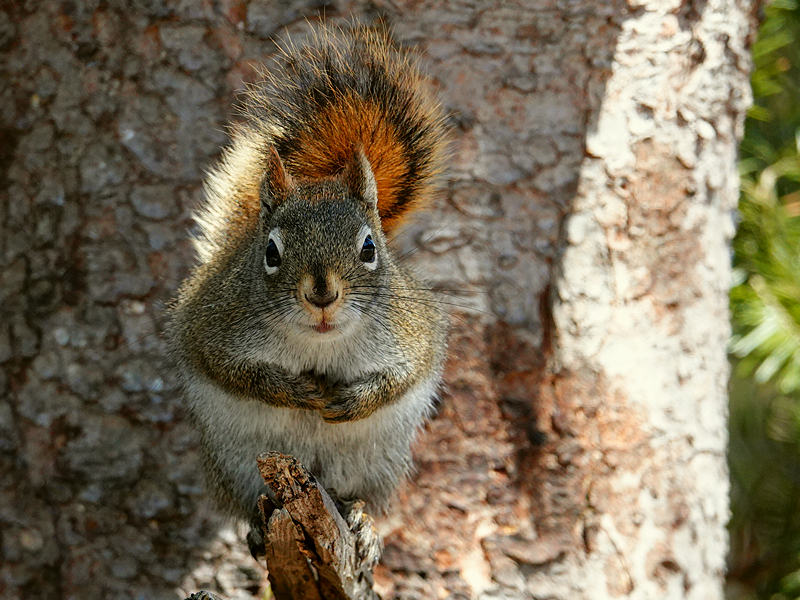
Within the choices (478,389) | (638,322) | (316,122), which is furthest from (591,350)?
(316,122)

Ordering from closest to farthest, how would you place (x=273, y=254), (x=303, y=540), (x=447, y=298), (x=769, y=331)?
(x=303, y=540), (x=273, y=254), (x=447, y=298), (x=769, y=331)

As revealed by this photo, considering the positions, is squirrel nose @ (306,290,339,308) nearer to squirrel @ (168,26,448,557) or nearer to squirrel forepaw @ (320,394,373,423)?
squirrel @ (168,26,448,557)

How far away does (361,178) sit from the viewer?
136 centimetres

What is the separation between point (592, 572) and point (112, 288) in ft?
3.70

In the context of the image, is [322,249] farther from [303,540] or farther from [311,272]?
[303,540]

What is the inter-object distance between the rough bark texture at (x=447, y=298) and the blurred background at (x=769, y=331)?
0.90m

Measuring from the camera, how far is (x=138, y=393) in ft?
5.28

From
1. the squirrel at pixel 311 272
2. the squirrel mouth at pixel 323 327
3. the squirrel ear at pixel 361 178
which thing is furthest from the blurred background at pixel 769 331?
the squirrel mouth at pixel 323 327

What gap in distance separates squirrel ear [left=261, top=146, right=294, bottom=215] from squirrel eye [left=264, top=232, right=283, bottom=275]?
0.26 ft

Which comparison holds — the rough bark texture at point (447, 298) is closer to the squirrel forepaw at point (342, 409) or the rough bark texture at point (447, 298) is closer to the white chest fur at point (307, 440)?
the white chest fur at point (307, 440)

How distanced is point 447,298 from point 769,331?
126cm

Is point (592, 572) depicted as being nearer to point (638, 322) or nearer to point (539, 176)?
point (638, 322)

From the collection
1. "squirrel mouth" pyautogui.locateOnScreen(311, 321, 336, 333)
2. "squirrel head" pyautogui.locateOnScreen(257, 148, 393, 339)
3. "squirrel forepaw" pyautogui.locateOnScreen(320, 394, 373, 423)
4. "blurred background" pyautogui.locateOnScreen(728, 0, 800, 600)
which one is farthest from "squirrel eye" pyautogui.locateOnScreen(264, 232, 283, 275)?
"blurred background" pyautogui.locateOnScreen(728, 0, 800, 600)

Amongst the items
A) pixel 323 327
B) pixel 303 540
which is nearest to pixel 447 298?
pixel 323 327
